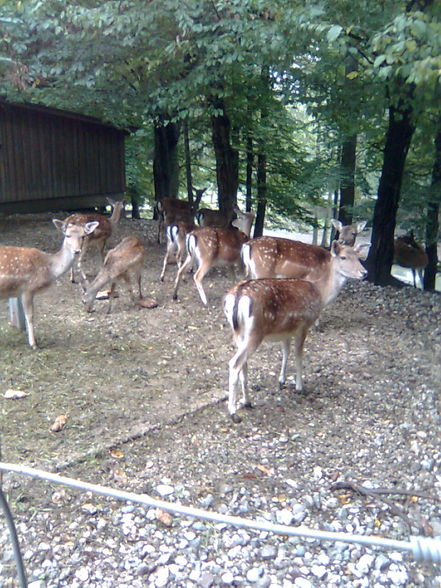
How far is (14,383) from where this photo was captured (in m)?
5.63

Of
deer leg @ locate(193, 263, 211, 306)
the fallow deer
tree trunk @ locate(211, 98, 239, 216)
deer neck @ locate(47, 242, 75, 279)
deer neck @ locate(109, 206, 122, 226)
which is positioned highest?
tree trunk @ locate(211, 98, 239, 216)

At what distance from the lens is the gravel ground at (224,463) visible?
360cm

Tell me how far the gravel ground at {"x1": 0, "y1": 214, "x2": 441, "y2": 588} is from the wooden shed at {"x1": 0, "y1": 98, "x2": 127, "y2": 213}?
6970 millimetres

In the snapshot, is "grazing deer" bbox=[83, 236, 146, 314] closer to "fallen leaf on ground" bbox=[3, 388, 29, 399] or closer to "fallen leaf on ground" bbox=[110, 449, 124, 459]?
"fallen leaf on ground" bbox=[3, 388, 29, 399]

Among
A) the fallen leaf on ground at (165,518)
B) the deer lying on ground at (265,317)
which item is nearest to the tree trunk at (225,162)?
Result: the deer lying on ground at (265,317)

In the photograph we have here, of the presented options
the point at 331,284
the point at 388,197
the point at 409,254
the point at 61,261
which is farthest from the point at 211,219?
the point at 61,261

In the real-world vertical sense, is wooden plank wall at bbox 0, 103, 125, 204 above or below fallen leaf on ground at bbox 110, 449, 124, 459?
above

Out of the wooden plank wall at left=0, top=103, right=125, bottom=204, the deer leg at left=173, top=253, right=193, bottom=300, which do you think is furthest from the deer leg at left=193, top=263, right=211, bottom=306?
the wooden plank wall at left=0, top=103, right=125, bottom=204

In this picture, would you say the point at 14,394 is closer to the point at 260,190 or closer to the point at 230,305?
the point at 230,305

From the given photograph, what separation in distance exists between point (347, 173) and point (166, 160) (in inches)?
206

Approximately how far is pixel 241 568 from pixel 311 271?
16.0ft

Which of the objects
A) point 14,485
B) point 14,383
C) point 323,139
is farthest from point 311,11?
point 323,139

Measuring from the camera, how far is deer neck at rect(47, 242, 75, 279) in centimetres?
692

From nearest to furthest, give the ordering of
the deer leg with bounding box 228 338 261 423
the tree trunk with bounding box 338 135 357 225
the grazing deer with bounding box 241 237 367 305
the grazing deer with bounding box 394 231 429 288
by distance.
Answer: the deer leg with bounding box 228 338 261 423
the grazing deer with bounding box 241 237 367 305
the tree trunk with bounding box 338 135 357 225
the grazing deer with bounding box 394 231 429 288
